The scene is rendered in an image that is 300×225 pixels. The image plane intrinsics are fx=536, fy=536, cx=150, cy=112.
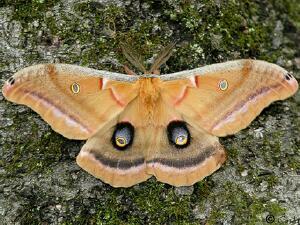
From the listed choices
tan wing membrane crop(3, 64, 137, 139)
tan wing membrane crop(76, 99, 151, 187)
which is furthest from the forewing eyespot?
tan wing membrane crop(76, 99, 151, 187)

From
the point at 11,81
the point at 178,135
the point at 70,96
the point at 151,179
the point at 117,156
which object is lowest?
the point at 151,179

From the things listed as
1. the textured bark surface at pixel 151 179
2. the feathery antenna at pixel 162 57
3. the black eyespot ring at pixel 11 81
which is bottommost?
the textured bark surface at pixel 151 179

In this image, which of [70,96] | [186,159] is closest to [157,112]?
[186,159]

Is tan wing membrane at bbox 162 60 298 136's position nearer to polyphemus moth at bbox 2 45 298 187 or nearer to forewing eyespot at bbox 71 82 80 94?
polyphemus moth at bbox 2 45 298 187

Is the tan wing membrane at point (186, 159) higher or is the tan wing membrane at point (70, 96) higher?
the tan wing membrane at point (70, 96)

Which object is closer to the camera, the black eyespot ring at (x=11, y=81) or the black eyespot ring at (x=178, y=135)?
the black eyespot ring at (x=11, y=81)

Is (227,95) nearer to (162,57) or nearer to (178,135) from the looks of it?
(178,135)

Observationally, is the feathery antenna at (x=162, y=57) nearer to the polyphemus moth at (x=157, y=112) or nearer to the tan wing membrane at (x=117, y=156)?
the polyphemus moth at (x=157, y=112)

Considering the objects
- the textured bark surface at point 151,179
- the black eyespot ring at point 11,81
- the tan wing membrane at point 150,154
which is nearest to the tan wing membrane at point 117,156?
the tan wing membrane at point 150,154
